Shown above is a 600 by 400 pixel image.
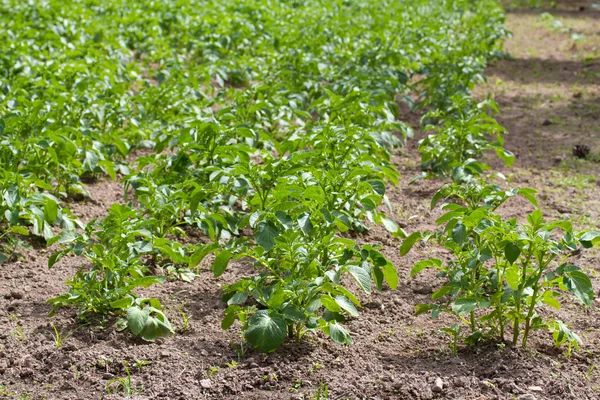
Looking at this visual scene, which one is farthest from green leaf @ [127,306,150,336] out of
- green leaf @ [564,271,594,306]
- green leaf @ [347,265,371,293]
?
green leaf @ [564,271,594,306]

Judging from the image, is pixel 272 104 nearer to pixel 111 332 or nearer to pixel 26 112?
pixel 26 112

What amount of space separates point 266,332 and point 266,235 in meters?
0.46

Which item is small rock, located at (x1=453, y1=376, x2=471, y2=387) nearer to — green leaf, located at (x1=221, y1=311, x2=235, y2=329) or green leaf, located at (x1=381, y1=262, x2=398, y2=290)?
green leaf, located at (x1=381, y1=262, x2=398, y2=290)

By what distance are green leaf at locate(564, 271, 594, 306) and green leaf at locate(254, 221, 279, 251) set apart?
1.22 m

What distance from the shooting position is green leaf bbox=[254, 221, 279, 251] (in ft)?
11.5

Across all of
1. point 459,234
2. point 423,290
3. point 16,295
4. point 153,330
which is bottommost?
point 423,290

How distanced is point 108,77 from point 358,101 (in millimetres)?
2501

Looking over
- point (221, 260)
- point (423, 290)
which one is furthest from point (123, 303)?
point (423, 290)

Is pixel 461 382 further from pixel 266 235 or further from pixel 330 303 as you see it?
pixel 266 235

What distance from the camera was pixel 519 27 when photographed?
1536 cm

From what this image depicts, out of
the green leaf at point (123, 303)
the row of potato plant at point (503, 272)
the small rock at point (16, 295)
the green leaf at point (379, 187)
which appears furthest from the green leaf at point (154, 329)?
the green leaf at point (379, 187)

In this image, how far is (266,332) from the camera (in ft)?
10.7

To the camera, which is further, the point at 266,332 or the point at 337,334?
the point at 337,334

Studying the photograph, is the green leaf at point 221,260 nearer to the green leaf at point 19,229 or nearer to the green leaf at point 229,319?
the green leaf at point 229,319
